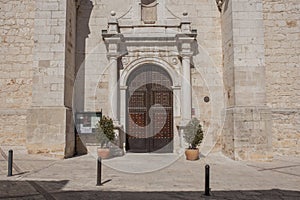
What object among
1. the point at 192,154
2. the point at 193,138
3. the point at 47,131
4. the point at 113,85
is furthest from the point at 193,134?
the point at 47,131

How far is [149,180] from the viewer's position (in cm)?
511

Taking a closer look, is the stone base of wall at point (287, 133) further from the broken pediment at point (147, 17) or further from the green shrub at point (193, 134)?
the broken pediment at point (147, 17)

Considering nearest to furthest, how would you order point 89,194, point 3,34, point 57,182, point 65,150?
1. point 89,194
2. point 57,182
3. point 65,150
4. point 3,34

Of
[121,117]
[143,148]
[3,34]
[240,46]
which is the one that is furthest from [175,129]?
[3,34]

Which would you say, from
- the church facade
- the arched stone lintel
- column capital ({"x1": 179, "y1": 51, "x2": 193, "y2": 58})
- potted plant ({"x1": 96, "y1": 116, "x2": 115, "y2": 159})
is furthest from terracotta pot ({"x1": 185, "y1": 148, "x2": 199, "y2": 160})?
column capital ({"x1": 179, "y1": 51, "x2": 193, "y2": 58})

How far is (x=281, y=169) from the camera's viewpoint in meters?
6.54

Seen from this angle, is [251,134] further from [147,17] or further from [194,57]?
[147,17]

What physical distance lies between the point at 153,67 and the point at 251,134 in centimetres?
403

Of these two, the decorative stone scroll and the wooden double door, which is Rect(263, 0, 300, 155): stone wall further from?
the decorative stone scroll

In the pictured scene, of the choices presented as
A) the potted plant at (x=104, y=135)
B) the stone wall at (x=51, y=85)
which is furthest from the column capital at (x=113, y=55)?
the potted plant at (x=104, y=135)

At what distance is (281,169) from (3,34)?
942 cm

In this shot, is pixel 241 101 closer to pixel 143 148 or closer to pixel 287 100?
pixel 287 100

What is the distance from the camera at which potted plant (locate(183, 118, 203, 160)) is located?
7.77 meters

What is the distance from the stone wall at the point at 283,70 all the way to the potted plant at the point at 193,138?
9.65 feet
